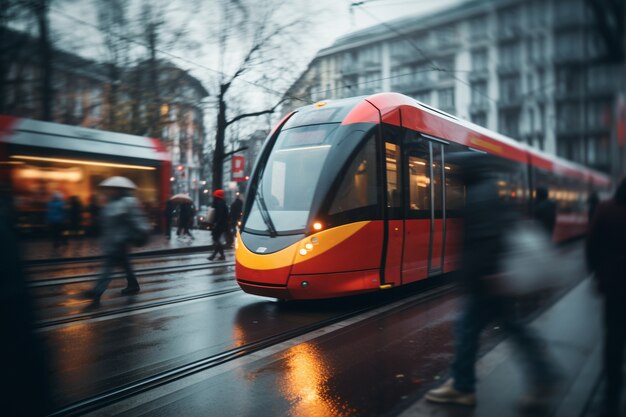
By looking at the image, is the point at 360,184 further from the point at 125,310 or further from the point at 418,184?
the point at 125,310

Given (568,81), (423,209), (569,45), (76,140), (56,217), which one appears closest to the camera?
(569,45)

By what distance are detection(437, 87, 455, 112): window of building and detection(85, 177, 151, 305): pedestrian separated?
15.5ft

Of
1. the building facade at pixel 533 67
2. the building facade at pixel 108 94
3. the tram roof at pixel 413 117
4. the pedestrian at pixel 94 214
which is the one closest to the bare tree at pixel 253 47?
the building facade at pixel 108 94

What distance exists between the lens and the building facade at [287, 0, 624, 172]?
3.46 metres

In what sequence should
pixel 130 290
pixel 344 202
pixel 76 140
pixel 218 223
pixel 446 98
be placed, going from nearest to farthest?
pixel 344 202, pixel 446 98, pixel 130 290, pixel 218 223, pixel 76 140

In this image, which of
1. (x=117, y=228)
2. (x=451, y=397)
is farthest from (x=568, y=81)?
(x=117, y=228)

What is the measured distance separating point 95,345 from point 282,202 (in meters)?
3.00

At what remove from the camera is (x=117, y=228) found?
7.65 m

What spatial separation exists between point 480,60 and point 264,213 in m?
3.81

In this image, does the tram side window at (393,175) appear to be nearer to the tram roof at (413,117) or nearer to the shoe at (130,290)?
the tram roof at (413,117)

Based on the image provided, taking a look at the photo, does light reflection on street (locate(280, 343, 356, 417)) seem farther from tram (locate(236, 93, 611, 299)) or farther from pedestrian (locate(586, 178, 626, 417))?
pedestrian (locate(586, 178, 626, 417))

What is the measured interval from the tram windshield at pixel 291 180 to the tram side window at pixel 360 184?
0.38 m

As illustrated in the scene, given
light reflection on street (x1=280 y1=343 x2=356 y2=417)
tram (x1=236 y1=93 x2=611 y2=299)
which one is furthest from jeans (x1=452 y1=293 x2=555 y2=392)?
tram (x1=236 y1=93 x2=611 y2=299)

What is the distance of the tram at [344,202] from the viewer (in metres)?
6.68
